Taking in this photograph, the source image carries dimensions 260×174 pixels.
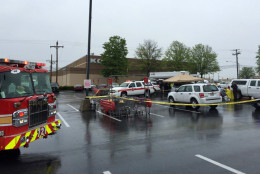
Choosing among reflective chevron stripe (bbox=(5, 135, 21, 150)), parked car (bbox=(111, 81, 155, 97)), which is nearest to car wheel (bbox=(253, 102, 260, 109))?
parked car (bbox=(111, 81, 155, 97))

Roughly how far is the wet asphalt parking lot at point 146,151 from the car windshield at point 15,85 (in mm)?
1752

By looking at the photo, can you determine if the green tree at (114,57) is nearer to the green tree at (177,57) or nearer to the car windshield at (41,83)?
the green tree at (177,57)

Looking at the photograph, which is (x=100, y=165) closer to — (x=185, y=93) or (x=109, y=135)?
(x=109, y=135)

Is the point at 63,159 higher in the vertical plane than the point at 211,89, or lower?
lower

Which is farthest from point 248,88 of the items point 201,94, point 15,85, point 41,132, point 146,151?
point 15,85

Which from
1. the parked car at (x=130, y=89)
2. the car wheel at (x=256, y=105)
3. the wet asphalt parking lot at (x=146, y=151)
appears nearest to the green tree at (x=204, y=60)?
the parked car at (x=130, y=89)

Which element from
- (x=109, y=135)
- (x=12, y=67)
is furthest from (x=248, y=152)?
(x=12, y=67)

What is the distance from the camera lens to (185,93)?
1433 cm

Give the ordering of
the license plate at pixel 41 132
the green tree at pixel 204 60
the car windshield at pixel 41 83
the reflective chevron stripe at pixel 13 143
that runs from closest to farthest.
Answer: the reflective chevron stripe at pixel 13 143 → the license plate at pixel 41 132 → the car windshield at pixel 41 83 → the green tree at pixel 204 60

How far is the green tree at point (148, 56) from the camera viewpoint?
52.0m

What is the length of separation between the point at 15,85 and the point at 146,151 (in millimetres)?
3846

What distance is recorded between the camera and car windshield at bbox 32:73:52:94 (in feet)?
19.5

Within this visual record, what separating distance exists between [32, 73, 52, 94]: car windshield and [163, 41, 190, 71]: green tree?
48669 millimetres

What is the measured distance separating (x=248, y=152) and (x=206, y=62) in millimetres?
56476
